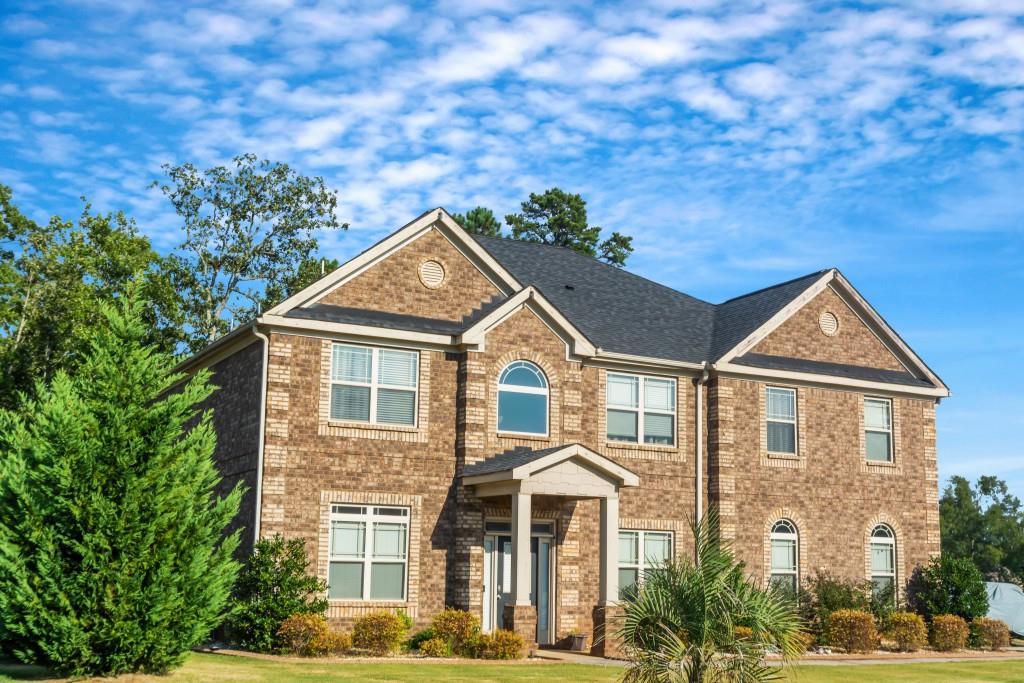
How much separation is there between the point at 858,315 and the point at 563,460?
11.6m

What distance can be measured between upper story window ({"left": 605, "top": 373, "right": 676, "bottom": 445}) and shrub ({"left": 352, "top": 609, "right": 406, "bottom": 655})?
7653mm

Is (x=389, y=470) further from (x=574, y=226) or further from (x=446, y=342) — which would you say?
(x=574, y=226)

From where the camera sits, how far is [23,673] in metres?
15.6

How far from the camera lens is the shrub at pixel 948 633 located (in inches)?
1022

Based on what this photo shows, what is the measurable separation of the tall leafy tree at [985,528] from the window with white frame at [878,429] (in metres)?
40.3

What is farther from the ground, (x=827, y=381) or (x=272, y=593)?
(x=827, y=381)

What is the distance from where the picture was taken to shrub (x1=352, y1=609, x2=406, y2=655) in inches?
805

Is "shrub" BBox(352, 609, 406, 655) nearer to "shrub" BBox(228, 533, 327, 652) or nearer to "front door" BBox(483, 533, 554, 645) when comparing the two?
"shrub" BBox(228, 533, 327, 652)

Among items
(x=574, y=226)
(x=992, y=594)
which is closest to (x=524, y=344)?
(x=992, y=594)

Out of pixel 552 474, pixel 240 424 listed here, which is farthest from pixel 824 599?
pixel 240 424

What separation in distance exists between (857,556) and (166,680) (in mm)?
18994

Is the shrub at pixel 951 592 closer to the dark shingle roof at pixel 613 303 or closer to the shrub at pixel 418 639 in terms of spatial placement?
the dark shingle roof at pixel 613 303

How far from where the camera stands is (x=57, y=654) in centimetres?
1444

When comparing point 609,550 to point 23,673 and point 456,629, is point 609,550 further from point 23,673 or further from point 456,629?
point 23,673
